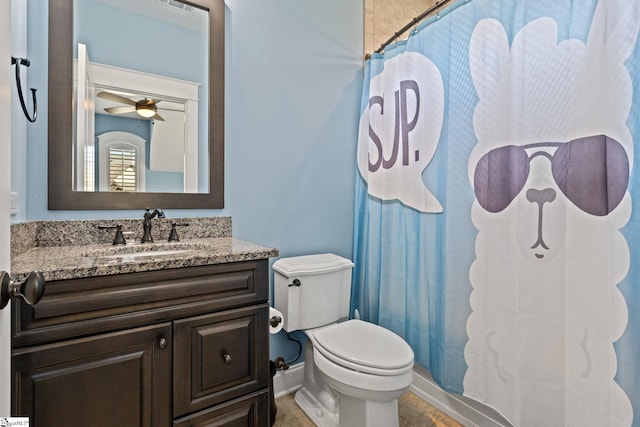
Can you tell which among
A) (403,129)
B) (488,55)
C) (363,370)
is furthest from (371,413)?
(488,55)

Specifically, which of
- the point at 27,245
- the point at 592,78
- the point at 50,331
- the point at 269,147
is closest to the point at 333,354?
the point at 50,331

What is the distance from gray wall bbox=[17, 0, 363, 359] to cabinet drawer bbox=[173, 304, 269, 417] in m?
0.61

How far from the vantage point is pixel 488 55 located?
1400 mm

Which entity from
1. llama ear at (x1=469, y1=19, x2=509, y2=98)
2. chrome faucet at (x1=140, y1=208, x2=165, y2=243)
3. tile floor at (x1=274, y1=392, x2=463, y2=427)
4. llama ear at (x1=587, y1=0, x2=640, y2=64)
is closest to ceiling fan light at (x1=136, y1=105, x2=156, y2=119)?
chrome faucet at (x1=140, y1=208, x2=165, y2=243)

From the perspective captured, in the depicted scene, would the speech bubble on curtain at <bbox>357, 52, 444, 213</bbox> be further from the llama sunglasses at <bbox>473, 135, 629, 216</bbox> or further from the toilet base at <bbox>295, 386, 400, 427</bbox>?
the toilet base at <bbox>295, 386, 400, 427</bbox>


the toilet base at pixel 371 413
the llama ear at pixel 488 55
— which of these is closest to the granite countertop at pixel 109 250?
the toilet base at pixel 371 413

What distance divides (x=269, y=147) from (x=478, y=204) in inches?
43.1

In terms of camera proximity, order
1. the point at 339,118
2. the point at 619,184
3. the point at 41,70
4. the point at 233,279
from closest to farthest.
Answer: the point at 619,184 → the point at 233,279 → the point at 41,70 → the point at 339,118

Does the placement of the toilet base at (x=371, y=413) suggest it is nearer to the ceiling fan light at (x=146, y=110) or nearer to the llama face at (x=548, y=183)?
the llama face at (x=548, y=183)

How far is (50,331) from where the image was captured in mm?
906

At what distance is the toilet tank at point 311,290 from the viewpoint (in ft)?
5.40

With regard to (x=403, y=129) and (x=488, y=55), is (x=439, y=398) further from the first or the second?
(x=488, y=55)

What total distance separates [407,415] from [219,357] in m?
1.12

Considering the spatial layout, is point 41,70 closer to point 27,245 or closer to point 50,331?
point 27,245
